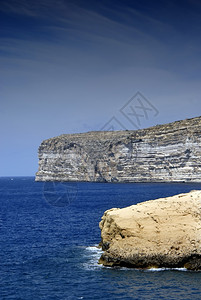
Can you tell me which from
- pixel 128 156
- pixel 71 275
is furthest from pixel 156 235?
pixel 128 156

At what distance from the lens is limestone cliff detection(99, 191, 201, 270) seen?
27.0 meters

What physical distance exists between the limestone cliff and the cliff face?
309ft

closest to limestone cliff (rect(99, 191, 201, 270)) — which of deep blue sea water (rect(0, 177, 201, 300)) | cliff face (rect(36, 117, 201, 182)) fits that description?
deep blue sea water (rect(0, 177, 201, 300))

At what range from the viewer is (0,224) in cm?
4959

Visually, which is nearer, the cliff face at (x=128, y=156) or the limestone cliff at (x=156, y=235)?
the limestone cliff at (x=156, y=235)

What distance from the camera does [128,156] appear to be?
146 metres

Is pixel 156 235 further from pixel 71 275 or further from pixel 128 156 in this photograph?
pixel 128 156

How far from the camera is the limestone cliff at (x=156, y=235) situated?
Answer: 27.0 meters

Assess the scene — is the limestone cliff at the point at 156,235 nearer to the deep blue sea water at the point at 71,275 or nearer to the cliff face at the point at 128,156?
the deep blue sea water at the point at 71,275

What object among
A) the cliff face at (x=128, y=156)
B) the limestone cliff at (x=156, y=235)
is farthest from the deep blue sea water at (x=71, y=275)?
the cliff face at (x=128, y=156)

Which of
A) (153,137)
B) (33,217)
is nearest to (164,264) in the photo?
(33,217)

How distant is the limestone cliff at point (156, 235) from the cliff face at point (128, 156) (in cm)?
9411

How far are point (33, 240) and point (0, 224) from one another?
12363 millimetres

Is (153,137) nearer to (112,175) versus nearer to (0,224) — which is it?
(112,175)
